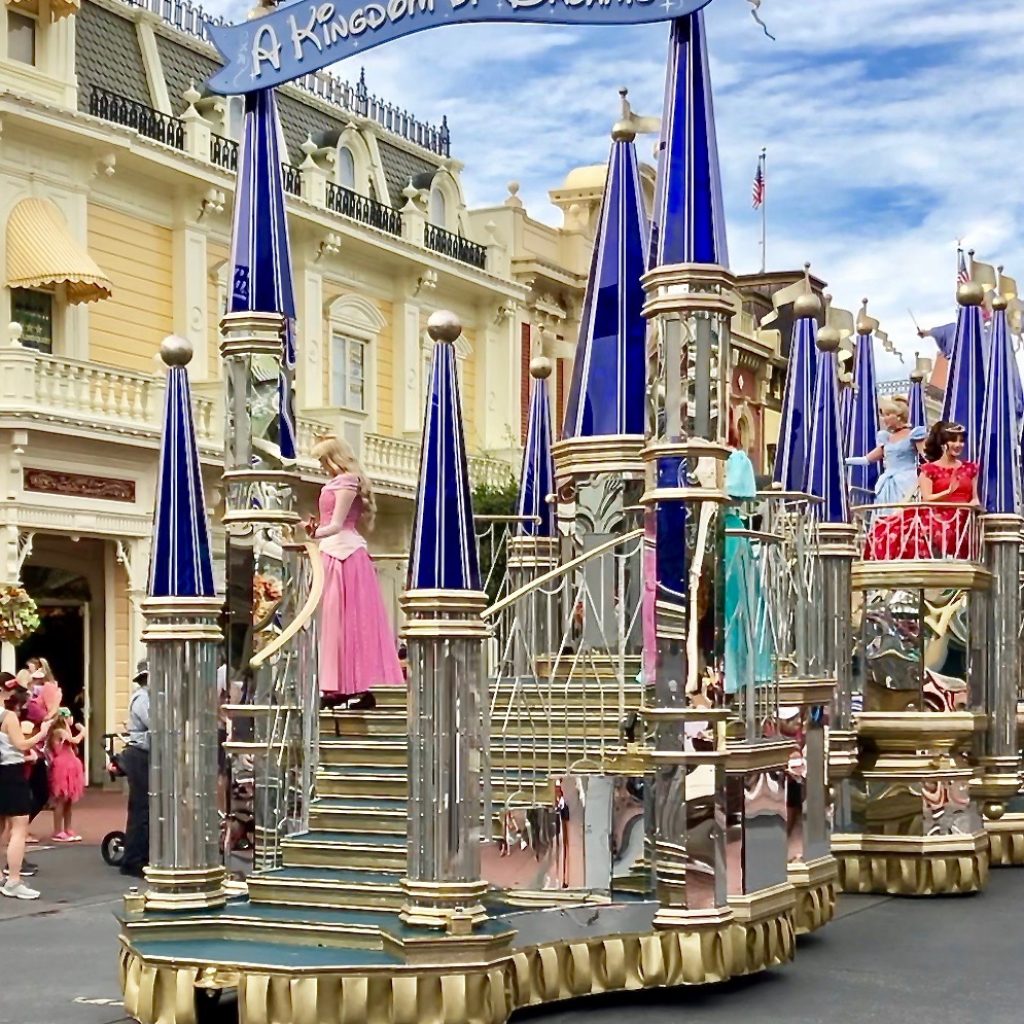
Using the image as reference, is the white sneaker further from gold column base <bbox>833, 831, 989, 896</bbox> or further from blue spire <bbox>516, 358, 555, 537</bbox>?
gold column base <bbox>833, 831, 989, 896</bbox>

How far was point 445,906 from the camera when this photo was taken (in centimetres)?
668

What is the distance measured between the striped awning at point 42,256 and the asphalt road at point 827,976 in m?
9.38

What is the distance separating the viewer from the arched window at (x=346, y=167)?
80.9 ft

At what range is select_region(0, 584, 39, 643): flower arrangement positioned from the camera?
1706 centimetres

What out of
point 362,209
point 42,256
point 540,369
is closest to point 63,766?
point 540,369

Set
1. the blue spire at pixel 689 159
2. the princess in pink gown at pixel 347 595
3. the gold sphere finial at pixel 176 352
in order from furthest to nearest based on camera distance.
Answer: the princess in pink gown at pixel 347 595
the gold sphere finial at pixel 176 352
the blue spire at pixel 689 159

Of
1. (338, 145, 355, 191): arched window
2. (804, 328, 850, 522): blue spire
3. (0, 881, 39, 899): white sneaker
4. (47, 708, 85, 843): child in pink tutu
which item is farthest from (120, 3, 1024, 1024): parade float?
(338, 145, 355, 191): arched window

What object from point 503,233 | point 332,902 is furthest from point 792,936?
point 503,233

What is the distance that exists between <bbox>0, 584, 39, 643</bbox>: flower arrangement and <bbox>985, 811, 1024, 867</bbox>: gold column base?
387 inches

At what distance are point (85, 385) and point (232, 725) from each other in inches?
451

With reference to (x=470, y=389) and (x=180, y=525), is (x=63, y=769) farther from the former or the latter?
(x=470, y=389)

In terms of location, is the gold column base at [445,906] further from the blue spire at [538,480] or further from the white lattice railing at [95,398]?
the white lattice railing at [95,398]

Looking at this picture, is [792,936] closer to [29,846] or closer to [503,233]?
[29,846]

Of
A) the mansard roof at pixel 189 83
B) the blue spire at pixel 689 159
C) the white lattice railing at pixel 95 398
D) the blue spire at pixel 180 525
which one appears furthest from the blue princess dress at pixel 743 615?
the mansard roof at pixel 189 83
